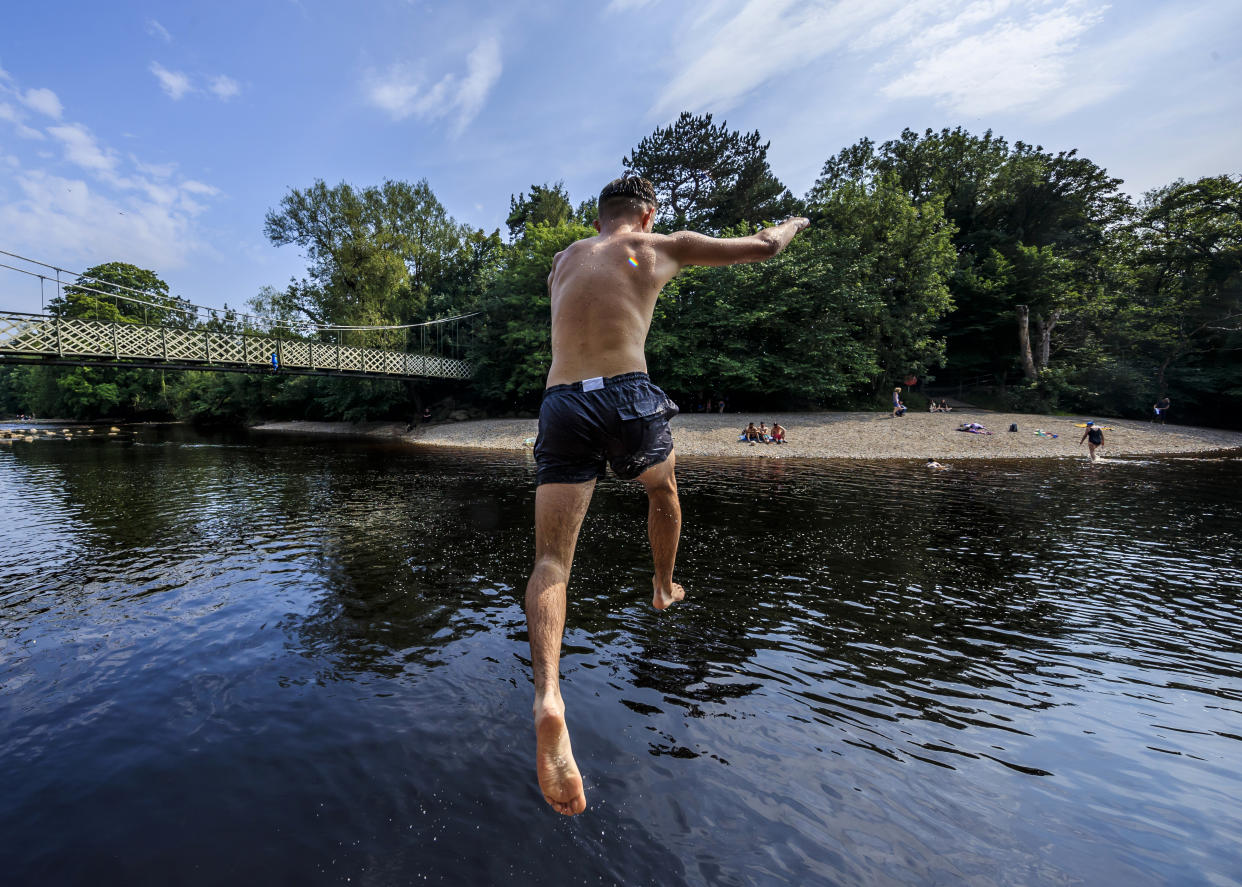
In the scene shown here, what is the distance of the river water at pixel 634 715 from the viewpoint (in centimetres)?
207

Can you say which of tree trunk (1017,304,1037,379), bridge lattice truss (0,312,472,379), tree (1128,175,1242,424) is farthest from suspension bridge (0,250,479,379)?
tree (1128,175,1242,424)

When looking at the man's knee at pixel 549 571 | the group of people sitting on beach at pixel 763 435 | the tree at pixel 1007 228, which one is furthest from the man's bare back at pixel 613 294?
the tree at pixel 1007 228

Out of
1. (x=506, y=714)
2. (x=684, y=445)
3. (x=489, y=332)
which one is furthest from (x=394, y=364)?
(x=506, y=714)

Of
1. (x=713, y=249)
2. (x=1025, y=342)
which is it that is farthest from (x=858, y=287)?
(x=713, y=249)

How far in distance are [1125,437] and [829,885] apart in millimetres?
35975

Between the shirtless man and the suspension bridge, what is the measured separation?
34.8 metres

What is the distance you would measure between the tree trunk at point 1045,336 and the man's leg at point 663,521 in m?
48.1

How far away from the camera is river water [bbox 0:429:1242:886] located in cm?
207

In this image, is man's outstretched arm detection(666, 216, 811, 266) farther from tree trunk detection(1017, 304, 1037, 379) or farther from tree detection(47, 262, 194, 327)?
tree detection(47, 262, 194, 327)

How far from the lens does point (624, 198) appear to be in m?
3.17

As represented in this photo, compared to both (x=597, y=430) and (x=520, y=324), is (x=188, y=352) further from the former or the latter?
(x=597, y=430)

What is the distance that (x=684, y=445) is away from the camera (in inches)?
974

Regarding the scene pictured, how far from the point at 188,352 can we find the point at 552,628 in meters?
39.3

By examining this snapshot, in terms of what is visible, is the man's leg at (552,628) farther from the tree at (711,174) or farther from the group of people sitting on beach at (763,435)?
the tree at (711,174)
